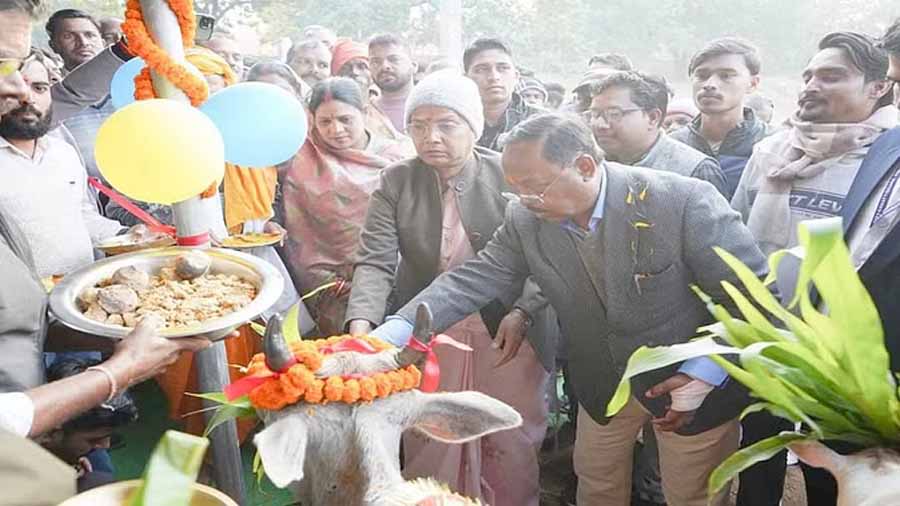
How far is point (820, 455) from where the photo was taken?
45.9 inches

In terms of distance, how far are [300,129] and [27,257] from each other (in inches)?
37.2

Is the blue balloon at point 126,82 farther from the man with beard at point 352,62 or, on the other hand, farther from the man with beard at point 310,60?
the man with beard at point 310,60

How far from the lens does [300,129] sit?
6.69ft

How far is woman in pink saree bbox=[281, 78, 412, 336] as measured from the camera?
3.21m

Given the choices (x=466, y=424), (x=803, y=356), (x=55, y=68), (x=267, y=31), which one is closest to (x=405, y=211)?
(x=466, y=424)

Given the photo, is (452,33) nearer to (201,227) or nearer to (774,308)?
(201,227)

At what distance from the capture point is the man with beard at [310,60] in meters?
4.54

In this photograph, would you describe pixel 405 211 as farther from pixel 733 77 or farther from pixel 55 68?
pixel 55 68

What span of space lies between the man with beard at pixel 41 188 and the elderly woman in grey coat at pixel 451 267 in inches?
54.9

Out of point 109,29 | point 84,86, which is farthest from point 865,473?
point 109,29

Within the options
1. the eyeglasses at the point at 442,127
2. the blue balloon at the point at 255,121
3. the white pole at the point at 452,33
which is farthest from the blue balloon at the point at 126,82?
the white pole at the point at 452,33

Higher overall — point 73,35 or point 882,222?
point 73,35

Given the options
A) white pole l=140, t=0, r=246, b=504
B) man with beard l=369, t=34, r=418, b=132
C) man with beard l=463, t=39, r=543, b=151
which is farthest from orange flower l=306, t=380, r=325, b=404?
man with beard l=369, t=34, r=418, b=132

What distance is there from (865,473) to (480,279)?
1.61 m
